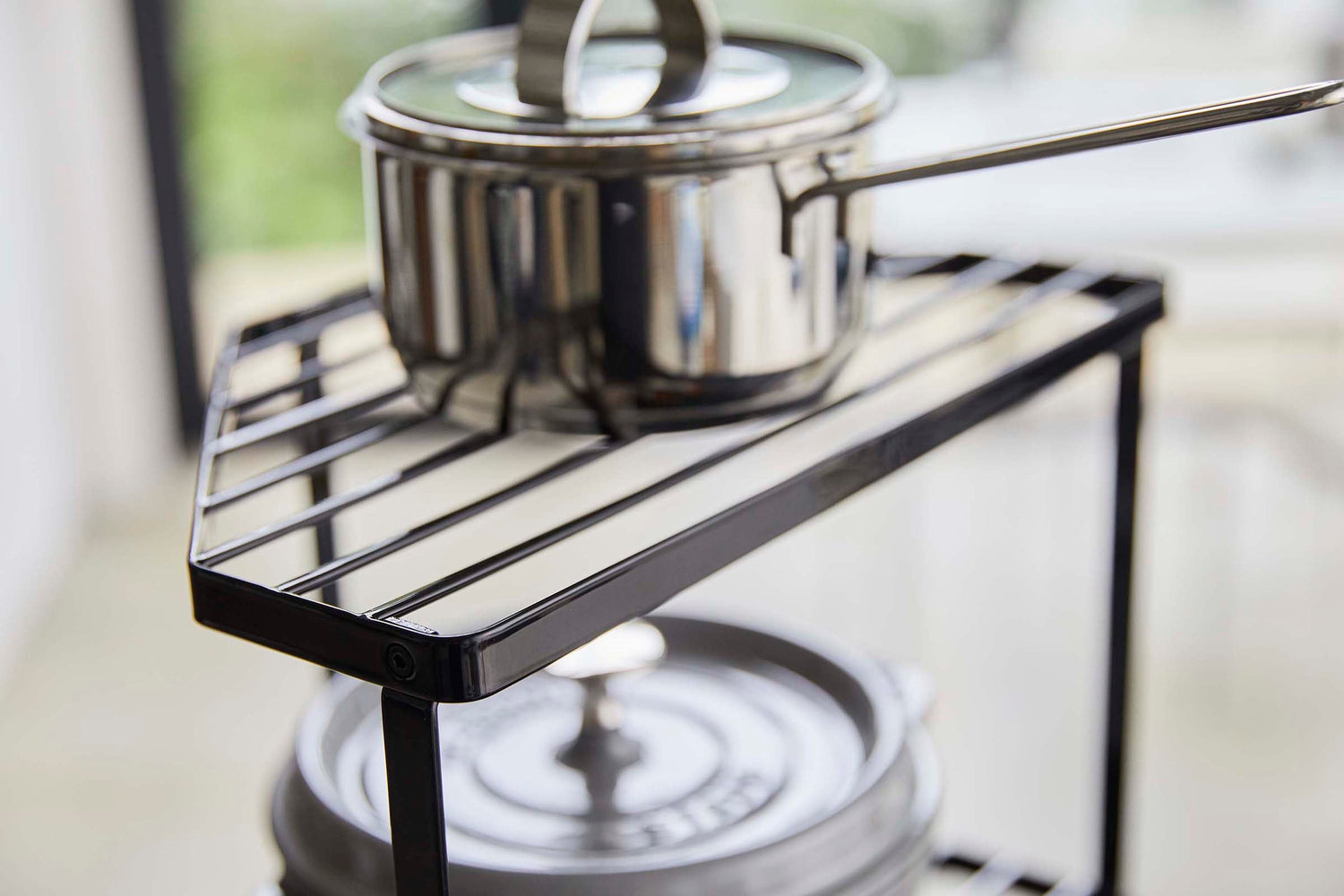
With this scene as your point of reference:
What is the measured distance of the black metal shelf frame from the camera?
542 millimetres

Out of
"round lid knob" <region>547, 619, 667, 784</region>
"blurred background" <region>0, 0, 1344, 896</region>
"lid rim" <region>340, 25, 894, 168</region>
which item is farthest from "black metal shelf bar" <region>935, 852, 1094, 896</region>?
"blurred background" <region>0, 0, 1344, 896</region>

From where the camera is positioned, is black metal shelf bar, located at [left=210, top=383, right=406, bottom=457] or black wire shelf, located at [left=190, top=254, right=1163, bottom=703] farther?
black metal shelf bar, located at [left=210, top=383, right=406, bottom=457]

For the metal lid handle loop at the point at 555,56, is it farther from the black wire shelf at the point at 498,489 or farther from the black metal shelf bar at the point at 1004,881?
the black metal shelf bar at the point at 1004,881

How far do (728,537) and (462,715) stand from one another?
0.30 metres

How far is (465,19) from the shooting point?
8.55 ft

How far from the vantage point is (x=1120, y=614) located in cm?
91

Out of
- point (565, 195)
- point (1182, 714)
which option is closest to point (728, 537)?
point (565, 195)

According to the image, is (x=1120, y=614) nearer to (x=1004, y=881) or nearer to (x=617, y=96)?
(x=1004, y=881)

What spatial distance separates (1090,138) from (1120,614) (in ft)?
1.36

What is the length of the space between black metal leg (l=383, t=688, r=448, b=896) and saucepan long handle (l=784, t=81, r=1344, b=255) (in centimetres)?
26

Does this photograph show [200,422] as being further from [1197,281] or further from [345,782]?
[345,782]

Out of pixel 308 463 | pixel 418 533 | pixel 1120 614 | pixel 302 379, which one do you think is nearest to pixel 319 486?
pixel 302 379

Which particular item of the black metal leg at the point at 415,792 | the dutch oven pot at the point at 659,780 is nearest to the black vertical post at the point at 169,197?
the dutch oven pot at the point at 659,780

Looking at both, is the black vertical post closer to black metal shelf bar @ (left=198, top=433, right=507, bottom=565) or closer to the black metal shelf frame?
the black metal shelf frame
